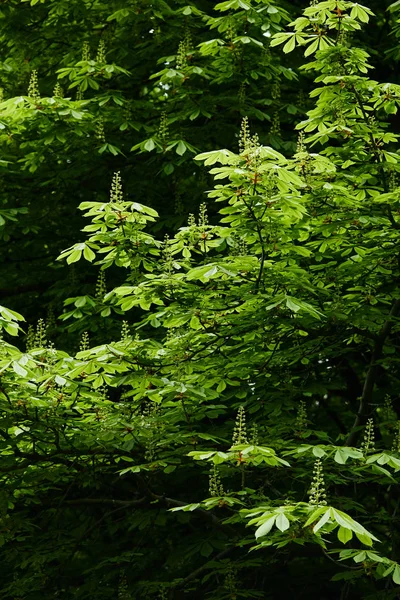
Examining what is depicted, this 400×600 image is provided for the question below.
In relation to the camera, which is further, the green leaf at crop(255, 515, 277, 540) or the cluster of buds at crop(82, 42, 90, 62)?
the cluster of buds at crop(82, 42, 90, 62)

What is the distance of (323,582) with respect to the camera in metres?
6.78

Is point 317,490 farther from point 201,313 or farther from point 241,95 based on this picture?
point 241,95

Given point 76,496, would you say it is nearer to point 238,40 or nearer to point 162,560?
point 162,560

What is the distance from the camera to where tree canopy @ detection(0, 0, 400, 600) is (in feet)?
16.3

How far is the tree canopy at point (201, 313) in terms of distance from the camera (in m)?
4.97

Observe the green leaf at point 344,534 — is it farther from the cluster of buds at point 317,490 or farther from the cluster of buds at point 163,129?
the cluster of buds at point 163,129

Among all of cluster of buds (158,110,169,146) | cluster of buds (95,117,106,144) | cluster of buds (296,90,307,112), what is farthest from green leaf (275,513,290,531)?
cluster of buds (296,90,307,112)

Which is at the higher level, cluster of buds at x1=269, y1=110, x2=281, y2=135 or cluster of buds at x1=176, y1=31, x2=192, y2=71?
cluster of buds at x1=176, y1=31, x2=192, y2=71

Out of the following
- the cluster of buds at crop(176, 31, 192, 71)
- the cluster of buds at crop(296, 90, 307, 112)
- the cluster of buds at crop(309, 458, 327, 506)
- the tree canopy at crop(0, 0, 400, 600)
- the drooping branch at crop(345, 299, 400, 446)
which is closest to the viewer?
the cluster of buds at crop(309, 458, 327, 506)

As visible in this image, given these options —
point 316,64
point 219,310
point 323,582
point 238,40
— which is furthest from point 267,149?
point 323,582

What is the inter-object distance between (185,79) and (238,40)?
55 centimetres

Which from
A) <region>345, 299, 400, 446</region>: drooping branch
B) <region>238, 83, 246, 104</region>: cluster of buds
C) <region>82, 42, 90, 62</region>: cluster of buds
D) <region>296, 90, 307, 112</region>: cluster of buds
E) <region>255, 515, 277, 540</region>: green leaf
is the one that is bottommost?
<region>345, 299, 400, 446</region>: drooping branch

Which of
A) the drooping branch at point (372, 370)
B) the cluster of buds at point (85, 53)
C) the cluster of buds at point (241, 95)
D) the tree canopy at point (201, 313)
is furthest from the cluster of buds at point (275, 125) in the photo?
the drooping branch at point (372, 370)

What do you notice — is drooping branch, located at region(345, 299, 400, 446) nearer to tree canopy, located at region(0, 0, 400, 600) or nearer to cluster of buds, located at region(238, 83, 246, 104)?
tree canopy, located at region(0, 0, 400, 600)
